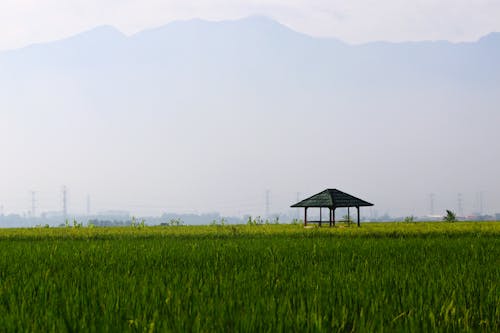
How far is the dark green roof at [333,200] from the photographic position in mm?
29359

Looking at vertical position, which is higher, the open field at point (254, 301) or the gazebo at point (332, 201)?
the gazebo at point (332, 201)

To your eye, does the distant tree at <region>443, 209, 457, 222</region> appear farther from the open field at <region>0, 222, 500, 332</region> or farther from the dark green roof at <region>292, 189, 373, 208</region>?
the open field at <region>0, 222, 500, 332</region>

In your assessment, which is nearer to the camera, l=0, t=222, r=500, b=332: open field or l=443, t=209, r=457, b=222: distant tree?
l=0, t=222, r=500, b=332: open field

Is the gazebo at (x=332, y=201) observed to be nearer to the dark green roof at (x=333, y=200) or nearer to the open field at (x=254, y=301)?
the dark green roof at (x=333, y=200)

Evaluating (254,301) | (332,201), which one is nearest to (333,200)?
(332,201)

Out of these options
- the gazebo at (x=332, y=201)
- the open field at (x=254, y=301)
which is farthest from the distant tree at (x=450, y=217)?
the open field at (x=254, y=301)

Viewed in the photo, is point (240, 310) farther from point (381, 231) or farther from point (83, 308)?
point (381, 231)

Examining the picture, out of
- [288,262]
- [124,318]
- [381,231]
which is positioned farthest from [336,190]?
[124,318]

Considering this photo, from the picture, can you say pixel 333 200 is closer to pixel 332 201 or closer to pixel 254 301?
pixel 332 201

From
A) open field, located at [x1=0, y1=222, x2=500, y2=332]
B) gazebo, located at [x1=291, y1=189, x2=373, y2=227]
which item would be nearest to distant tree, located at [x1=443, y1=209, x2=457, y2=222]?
gazebo, located at [x1=291, y1=189, x2=373, y2=227]

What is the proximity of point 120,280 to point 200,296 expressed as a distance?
1592 mm

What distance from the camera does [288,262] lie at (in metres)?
8.40

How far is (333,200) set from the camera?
29562mm

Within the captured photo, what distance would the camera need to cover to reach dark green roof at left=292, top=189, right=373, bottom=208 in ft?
96.3
